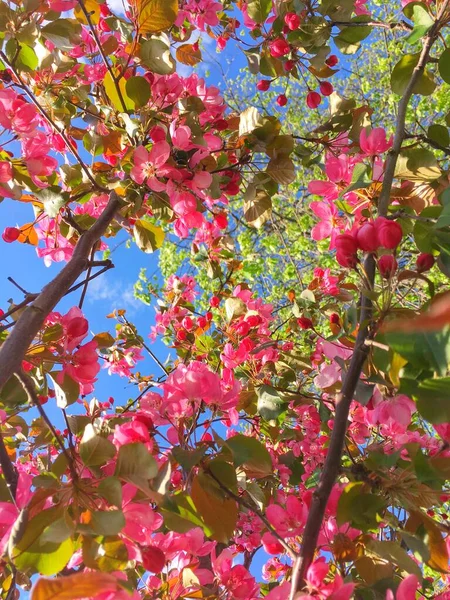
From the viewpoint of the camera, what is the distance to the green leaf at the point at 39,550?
2.57 ft

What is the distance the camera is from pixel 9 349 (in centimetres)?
97

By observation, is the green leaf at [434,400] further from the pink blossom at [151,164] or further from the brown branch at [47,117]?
the brown branch at [47,117]

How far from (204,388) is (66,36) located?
1092 mm

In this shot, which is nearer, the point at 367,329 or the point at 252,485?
the point at 367,329

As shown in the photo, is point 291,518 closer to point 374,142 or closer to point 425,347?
point 425,347

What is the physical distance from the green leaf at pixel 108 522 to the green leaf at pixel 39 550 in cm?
10

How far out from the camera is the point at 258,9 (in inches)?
73.8

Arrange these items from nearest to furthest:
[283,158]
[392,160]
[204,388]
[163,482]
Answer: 1. [163,482]
2. [204,388]
3. [392,160]
4. [283,158]

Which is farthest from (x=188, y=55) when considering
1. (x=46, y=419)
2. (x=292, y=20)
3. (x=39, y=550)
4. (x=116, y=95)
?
(x=39, y=550)

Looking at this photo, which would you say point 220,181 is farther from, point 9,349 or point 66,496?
point 66,496

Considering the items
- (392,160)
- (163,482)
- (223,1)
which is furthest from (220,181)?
(223,1)

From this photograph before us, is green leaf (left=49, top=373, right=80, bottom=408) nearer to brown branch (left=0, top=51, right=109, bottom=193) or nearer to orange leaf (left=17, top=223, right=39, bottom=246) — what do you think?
brown branch (left=0, top=51, right=109, bottom=193)

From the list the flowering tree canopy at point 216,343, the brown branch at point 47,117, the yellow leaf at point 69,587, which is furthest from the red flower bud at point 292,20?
the yellow leaf at point 69,587

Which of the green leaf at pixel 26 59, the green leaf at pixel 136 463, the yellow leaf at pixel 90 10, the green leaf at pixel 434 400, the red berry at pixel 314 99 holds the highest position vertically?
the red berry at pixel 314 99
